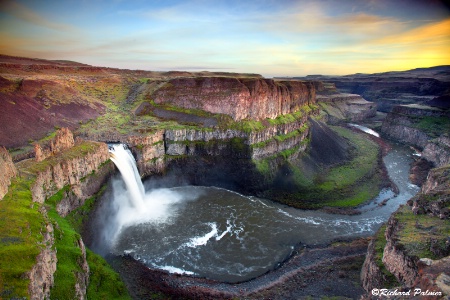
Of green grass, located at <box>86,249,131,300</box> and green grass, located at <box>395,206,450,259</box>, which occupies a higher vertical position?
green grass, located at <box>395,206,450,259</box>

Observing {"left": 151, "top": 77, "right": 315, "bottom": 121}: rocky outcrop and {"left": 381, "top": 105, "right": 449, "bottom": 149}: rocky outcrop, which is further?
{"left": 381, "top": 105, "right": 449, "bottom": 149}: rocky outcrop

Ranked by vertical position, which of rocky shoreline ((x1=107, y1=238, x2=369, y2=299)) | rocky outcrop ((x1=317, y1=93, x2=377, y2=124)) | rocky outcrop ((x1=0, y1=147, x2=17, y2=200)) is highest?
rocky outcrop ((x1=317, y1=93, x2=377, y2=124))

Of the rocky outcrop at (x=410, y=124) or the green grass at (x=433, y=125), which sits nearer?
the green grass at (x=433, y=125)

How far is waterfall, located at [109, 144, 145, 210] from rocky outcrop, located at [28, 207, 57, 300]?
17.7 m

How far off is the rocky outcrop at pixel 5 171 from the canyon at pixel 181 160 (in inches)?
4.1

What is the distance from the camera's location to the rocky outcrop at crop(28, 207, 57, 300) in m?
13.9

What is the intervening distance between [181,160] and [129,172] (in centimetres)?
1016

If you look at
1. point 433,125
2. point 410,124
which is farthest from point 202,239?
point 410,124

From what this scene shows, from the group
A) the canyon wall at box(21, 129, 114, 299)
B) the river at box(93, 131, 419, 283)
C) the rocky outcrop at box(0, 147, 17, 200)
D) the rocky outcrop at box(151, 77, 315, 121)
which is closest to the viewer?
the canyon wall at box(21, 129, 114, 299)

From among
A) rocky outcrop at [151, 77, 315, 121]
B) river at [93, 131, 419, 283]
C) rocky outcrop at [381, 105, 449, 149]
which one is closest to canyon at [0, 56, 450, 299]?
rocky outcrop at [151, 77, 315, 121]

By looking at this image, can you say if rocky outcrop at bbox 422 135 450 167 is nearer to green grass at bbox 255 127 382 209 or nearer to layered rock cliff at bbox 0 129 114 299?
green grass at bbox 255 127 382 209

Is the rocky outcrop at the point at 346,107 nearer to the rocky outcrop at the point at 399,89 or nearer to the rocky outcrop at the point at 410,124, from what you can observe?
the rocky outcrop at the point at 399,89

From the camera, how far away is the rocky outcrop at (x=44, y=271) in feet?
45.6

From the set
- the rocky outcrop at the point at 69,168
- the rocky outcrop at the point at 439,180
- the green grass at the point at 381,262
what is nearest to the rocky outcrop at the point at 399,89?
the rocky outcrop at the point at 439,180
